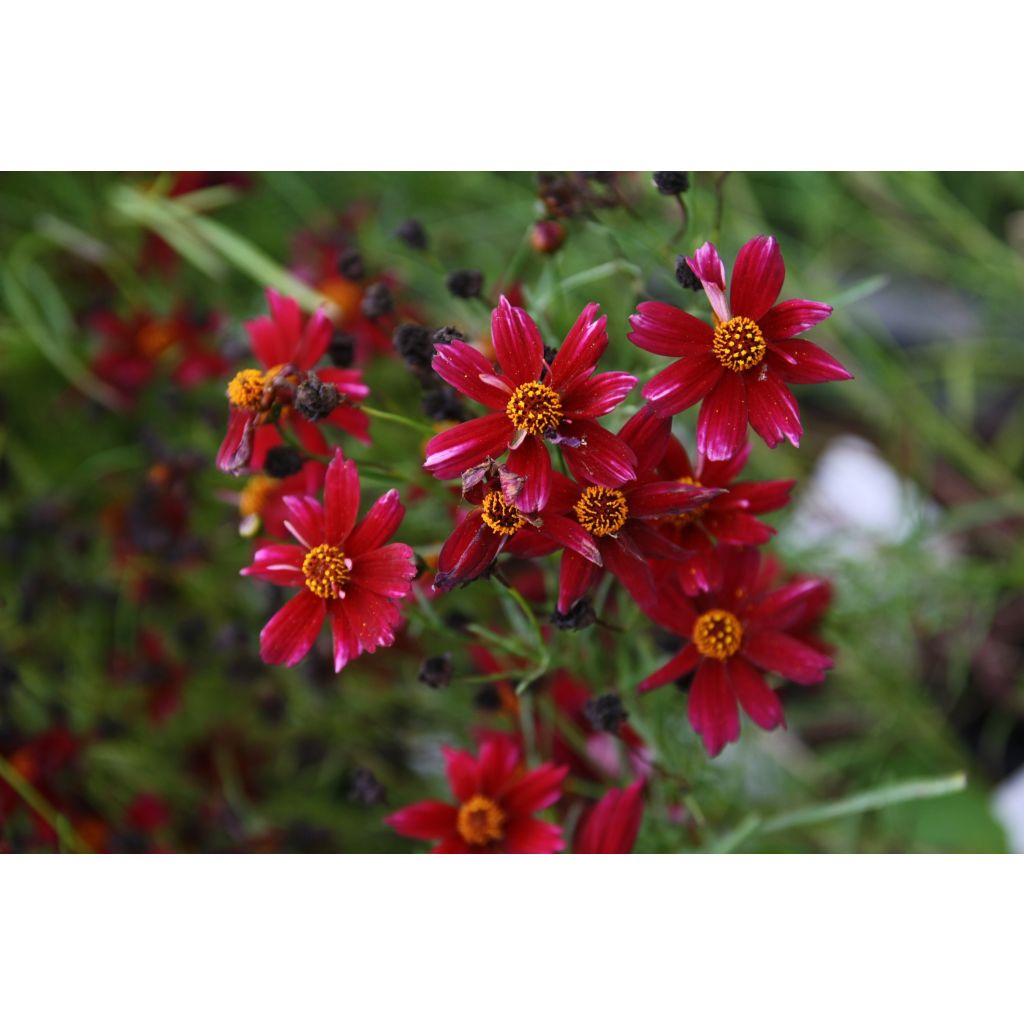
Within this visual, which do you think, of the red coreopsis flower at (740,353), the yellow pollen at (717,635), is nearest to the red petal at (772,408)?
the red coreopsis flower at (740,353)

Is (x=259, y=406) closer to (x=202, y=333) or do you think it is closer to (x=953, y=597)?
(x=202, y=333)

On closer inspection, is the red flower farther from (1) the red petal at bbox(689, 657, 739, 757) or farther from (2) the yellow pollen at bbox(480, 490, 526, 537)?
(2) the yellow pollen at bbox(480, 490, 526, 537)

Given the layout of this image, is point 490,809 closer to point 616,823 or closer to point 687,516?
point 616,823

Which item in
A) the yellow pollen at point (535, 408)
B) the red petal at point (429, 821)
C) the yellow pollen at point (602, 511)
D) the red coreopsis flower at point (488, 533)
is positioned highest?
the yellow pollen at point (535, 408)

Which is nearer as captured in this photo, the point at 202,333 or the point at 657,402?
the point at 657,402

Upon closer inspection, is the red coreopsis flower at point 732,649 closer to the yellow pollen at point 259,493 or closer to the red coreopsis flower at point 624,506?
the red coreopsis flower at point 624,506

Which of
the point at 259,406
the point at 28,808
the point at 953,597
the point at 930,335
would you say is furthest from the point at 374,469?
the point at 930,335

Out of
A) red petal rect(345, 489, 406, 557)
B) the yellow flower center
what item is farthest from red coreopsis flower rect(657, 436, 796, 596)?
red petal rect(345, 489, 406, 557)
